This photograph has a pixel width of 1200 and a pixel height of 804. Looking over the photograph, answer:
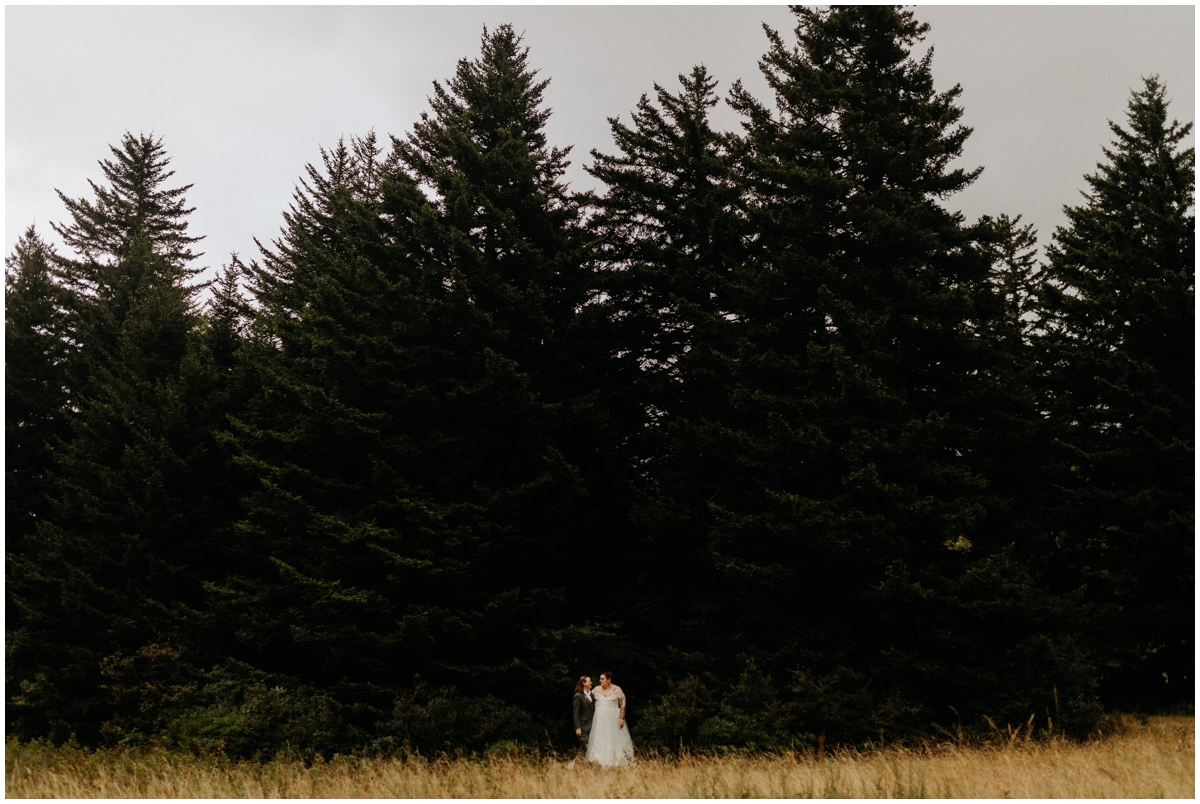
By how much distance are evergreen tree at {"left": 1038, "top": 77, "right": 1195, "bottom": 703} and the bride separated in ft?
35.7

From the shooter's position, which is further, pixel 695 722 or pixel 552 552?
pixel 552 552

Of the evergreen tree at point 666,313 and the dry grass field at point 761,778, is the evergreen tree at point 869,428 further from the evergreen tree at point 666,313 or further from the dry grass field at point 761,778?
the dry grass field at point 761,778

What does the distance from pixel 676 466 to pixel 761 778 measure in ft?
28.2

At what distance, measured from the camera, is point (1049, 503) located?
1955cm

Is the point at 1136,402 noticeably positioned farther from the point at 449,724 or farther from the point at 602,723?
the point at 449,724

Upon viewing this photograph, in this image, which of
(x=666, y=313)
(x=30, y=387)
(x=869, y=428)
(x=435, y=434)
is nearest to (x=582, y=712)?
(x=435, y=434)

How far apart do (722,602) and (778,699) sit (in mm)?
2517

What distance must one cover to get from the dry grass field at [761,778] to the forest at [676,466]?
125 centimetres

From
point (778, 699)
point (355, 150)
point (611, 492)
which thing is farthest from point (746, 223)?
point (355, 150)

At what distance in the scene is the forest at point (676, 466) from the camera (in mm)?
14484

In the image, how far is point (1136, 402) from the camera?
19.2 meters

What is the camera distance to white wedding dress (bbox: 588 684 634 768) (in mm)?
13602

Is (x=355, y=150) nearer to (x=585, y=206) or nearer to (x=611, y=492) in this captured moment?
(x=585, y=206)

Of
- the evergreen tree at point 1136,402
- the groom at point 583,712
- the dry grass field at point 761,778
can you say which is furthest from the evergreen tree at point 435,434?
the evergreen tree at point 1136,402
